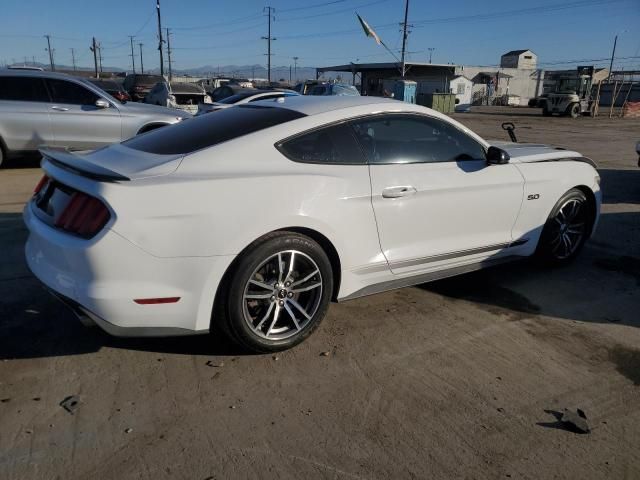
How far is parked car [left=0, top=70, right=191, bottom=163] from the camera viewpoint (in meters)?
8.59

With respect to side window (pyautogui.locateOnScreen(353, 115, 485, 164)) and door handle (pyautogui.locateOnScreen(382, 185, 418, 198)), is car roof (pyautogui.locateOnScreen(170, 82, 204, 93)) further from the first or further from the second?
door handle (pyautogui.locateOnScreen(382, 185, 418, 198))

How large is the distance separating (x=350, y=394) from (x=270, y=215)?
3.55 feet

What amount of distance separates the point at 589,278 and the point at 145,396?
385 centimetres

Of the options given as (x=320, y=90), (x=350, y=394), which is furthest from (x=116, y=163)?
(x=320, y=90)

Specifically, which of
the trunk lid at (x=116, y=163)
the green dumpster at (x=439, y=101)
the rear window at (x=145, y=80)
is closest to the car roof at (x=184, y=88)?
the rear window at (x=145, y=80)

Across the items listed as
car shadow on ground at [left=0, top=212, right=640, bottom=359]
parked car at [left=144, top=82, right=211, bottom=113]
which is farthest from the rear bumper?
parked car at [left=144, top=82, right=211, bottom=113]

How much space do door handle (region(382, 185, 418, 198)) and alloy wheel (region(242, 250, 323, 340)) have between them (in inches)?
27.2

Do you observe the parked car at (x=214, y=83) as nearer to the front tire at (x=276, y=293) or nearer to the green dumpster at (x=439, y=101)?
the green dumpster at (x=439, y=101)

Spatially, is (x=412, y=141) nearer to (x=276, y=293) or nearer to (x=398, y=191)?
(x=398, y=191)

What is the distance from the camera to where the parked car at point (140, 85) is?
22.8m

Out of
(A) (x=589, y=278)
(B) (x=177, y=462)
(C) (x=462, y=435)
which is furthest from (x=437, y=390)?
(A) (x=589, y=278)

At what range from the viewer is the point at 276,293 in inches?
124

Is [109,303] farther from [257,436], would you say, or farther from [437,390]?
[437,390]

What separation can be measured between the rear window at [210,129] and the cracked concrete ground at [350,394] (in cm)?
124
